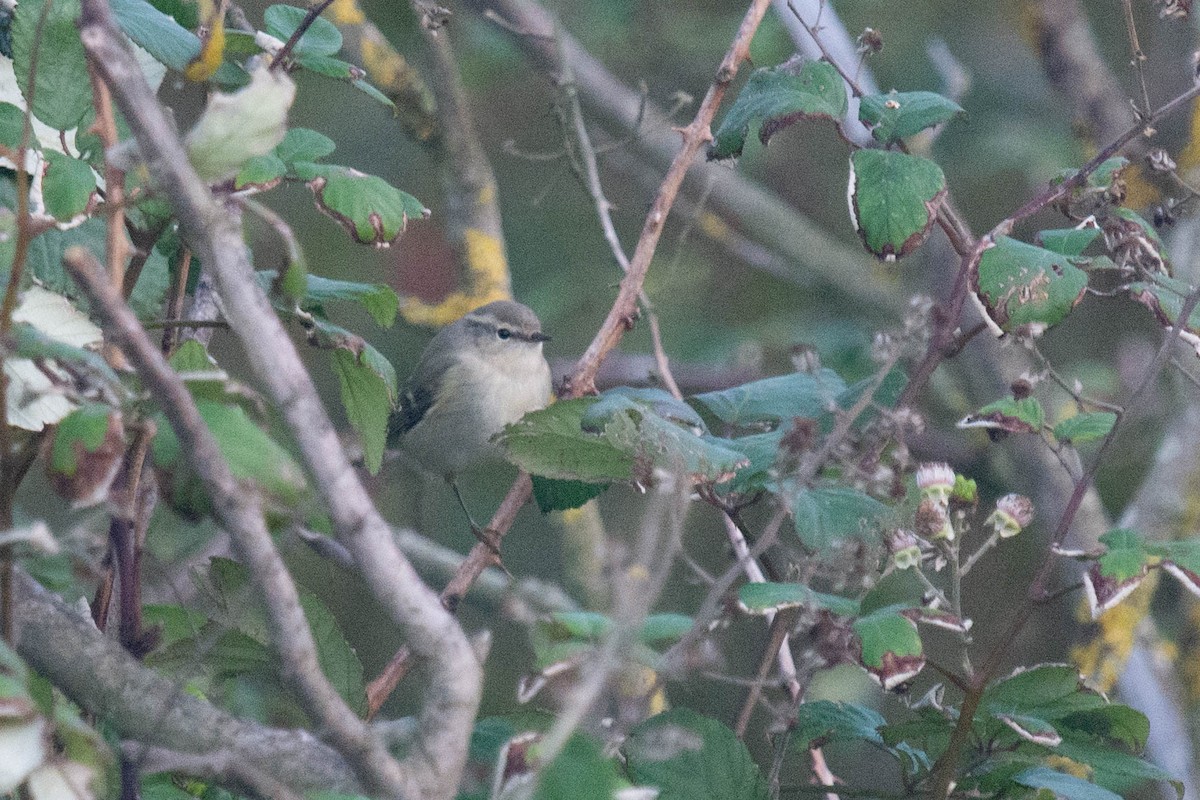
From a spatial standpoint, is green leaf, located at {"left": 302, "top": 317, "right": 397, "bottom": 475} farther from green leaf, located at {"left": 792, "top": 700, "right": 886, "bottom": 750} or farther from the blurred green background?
the blurred green background

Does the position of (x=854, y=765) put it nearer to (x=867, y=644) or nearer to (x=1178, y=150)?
(x=1178, y=150)

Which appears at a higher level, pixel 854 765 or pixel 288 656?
pixel 288 656

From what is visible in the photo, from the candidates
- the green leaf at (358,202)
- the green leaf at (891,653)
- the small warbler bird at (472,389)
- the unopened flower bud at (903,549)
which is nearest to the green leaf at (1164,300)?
the unopened flower bud at (903,549)

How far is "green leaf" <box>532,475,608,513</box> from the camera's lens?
6.44 ft

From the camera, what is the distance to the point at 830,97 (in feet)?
5.40

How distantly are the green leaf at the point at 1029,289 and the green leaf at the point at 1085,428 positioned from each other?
185 millimetres

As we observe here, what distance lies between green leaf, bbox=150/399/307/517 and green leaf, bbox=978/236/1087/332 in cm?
89

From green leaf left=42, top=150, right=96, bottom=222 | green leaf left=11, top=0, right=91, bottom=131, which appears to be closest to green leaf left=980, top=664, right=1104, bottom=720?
green leaf left=42, top=150, right=96, bottom=222

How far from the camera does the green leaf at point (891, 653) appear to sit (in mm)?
1382

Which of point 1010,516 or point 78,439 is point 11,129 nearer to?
point 78,439

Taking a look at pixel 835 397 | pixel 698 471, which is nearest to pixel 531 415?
pixel 698 471

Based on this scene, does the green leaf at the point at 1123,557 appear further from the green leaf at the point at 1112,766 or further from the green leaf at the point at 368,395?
the green leaf at the point at 368,395

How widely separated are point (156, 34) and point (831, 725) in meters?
1.17

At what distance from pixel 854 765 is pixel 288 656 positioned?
4.23 metres
